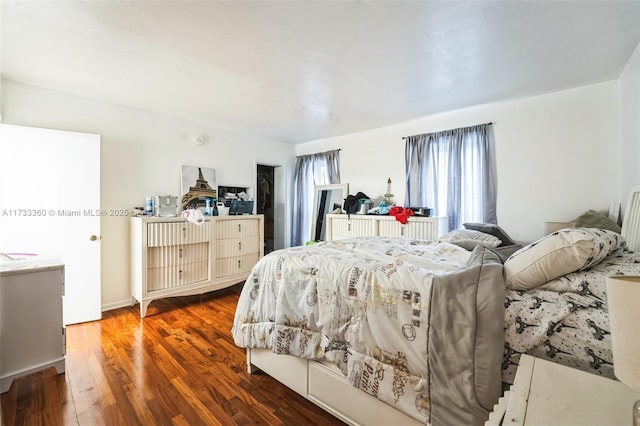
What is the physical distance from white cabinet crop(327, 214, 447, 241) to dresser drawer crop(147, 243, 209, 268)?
1.98 m

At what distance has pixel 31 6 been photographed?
1.59 metres

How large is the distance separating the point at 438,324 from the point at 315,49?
2.01 m

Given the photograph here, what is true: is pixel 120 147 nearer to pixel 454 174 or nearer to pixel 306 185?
pixel 306 185

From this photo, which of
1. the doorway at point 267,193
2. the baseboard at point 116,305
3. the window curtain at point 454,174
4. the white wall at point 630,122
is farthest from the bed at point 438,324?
the doorway at point 267,193

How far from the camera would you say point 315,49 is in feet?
6.65

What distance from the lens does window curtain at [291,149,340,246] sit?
4.89 meters

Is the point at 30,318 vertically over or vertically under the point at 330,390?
over

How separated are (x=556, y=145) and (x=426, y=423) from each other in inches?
122

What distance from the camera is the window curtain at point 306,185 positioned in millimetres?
4887

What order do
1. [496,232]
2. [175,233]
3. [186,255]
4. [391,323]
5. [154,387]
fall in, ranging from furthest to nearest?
[186,255], [175,233], [496,232], [154,387], [391,323]

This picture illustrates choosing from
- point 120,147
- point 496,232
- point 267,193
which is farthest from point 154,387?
point 267,193

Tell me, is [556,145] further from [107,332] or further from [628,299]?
[107,332]

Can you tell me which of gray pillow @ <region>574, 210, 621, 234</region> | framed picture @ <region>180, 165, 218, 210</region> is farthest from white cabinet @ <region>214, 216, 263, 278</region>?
gray pillow @ <region>574, 210, 621, 234</region>

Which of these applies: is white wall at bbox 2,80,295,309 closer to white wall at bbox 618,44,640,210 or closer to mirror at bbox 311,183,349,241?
mirror at bbox 311,183,349,241
